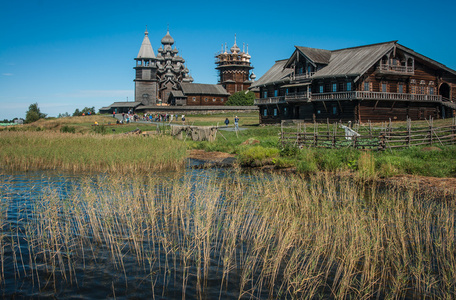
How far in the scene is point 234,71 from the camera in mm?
91438

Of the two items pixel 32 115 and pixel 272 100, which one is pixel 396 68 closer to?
pixel 272 100

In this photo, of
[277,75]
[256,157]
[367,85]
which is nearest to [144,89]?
[277,75]

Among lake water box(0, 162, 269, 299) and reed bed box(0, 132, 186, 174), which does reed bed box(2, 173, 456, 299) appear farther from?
→ reed bed box(0, 132, 186, 174)

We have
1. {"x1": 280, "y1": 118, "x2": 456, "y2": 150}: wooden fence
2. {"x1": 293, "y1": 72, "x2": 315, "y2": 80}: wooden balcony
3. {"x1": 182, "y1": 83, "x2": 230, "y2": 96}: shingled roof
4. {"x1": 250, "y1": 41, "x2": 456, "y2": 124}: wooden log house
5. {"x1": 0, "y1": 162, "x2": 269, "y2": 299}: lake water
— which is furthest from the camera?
{"x1": 182, "y1": 83, "x2": 230, "y2": 96}: shingled roof

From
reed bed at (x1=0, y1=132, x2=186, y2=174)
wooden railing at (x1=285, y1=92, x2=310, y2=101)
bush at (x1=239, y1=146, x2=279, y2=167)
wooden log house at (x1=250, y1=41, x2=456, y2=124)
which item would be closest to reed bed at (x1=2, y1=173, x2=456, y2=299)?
reed bed at (x1=0, y1=132, x2=186, y2=174)

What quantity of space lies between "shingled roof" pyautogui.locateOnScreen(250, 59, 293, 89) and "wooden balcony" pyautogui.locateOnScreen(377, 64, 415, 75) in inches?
427

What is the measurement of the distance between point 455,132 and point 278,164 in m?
12.3

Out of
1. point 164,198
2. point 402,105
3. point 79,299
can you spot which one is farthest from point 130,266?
point 402,105

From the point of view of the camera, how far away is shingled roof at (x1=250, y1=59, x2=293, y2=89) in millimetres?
47594

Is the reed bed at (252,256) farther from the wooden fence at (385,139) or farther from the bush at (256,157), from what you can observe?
the wooden fence at (385,139)

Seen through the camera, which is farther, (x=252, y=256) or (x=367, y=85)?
(x=367, y=85)

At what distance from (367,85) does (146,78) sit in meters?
57.3

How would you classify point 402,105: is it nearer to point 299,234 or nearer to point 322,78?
point 322,78

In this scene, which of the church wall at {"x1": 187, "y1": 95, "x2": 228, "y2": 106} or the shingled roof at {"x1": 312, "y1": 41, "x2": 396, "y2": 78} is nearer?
the shingled roof at {"x1": 312, "y1": 41, "x2": 396, "y2": 78}
